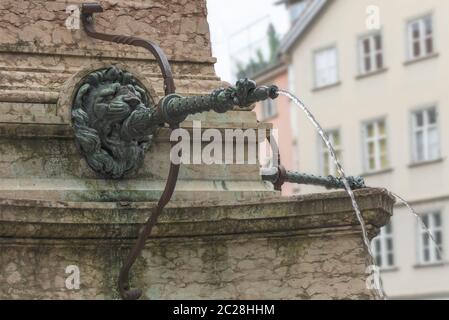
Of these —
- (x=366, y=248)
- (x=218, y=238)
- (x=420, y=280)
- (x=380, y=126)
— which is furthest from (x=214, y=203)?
(x=380, y=126)

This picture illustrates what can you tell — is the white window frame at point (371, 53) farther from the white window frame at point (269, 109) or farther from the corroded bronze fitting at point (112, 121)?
the corroded bronze fitting at point (112, 121)

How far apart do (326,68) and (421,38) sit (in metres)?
4.71

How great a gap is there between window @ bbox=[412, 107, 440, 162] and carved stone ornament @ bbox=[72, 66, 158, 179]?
36593 mm

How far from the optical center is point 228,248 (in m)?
8.87

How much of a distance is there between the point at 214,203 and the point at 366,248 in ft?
2.65

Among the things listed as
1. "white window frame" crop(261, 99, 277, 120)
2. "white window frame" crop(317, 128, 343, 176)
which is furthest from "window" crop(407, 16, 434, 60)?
"white window frame" crop(261, 99, 277, 120)

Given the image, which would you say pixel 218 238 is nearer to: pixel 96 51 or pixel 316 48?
pixel 96 51

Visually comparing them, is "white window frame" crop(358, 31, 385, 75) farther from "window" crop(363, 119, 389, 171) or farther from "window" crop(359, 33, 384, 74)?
"window" crop(363, 119, 389, 171)

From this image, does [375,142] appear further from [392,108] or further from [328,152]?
[328,152]

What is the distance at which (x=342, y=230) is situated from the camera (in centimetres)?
876

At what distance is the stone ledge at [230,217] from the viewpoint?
336 inches

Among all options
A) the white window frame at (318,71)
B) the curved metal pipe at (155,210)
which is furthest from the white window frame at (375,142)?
the curved metal pipe at (155,210)

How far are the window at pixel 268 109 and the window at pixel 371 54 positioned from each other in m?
9.00

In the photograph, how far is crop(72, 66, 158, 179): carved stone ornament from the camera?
902cm
